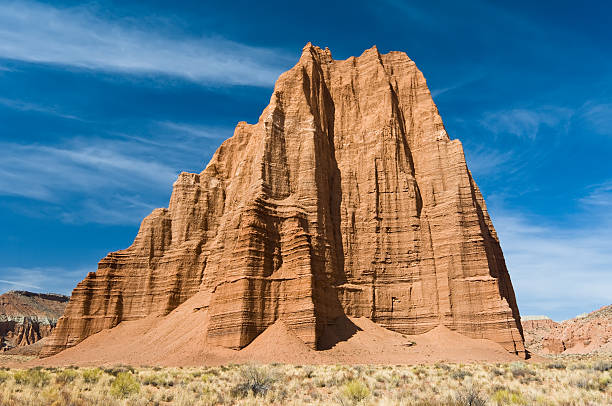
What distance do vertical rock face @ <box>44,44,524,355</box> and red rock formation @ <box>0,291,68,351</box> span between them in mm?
56284

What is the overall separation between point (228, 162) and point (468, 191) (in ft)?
128

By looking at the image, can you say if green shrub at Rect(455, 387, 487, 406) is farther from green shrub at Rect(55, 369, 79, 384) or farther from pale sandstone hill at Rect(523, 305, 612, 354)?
pale sandstone hill at Rect(523, 305, 612, 354)

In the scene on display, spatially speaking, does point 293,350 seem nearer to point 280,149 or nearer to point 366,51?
point 280,149

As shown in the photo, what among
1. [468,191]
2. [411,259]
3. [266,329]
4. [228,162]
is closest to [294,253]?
[266,329]

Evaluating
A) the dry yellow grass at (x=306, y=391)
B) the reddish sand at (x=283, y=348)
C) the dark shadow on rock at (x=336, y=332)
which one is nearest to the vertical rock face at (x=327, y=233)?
the dark shadow on rock at (x=336, y=332)

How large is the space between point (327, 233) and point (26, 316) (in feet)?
340

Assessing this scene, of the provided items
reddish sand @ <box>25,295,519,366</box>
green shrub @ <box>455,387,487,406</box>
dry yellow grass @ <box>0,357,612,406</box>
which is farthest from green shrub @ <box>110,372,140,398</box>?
reddish sand @ <box>25,295,519,366</box>

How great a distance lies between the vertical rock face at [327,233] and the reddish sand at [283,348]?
4.38 ft

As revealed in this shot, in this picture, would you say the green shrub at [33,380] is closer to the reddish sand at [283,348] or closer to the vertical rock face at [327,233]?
the reddish sand at [283,348]

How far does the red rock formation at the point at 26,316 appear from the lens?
100 meters

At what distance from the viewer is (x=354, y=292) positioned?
1951 inches

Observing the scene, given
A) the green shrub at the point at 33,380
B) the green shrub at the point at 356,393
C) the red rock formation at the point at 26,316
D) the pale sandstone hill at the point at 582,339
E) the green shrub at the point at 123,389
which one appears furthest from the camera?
the red rock formation at the point at 26,316

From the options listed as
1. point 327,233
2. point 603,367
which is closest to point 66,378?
point 603,367

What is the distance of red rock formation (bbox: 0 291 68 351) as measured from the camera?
10025 cm
